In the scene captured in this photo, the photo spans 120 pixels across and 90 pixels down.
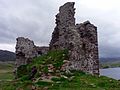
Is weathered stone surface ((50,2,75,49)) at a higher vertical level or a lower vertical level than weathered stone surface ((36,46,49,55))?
higher

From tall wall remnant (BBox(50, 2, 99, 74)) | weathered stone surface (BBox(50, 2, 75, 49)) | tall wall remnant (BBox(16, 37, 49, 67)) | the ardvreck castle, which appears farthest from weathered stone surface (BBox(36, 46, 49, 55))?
tall wall remnant (BBox(50, 2, 99, 74))

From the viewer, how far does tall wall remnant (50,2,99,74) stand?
45875 millimetres

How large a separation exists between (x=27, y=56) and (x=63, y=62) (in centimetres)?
1165

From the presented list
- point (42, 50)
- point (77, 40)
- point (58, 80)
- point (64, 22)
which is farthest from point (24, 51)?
point (58, 80)

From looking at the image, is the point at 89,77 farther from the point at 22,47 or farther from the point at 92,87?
the point at 22,47

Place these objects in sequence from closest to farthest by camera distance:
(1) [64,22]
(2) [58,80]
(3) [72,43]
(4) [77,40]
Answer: (2) [58,80] < (3) [72,43] < (4) [77,40] < (1) [64,22]

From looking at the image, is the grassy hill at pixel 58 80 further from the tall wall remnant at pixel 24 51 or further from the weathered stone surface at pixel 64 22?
the tall wall remnant at pixel 24 51

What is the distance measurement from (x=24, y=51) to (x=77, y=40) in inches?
422

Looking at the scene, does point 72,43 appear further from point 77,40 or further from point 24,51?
point 24,51

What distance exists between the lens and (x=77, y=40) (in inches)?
1829

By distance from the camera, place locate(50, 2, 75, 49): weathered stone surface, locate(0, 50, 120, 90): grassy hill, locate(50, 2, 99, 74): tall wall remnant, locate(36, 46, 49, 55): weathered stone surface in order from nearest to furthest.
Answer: locate(0, 50, 120, 90): grassy hill, locate(50, 2, 99, 74): tall wall remnant, locate(50, 2, 75, 49): weathered stone surface, locate(36, 46, 49, 55): weathered stone surface

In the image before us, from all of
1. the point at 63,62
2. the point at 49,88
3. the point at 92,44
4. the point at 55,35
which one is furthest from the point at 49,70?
the point at 55,35

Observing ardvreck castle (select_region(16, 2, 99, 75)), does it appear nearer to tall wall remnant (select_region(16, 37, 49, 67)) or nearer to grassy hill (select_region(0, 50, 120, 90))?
tall wall remnant (select_region(16, 37, 49, 67))

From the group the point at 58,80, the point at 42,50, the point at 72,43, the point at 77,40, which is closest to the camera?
the point at 58,80
